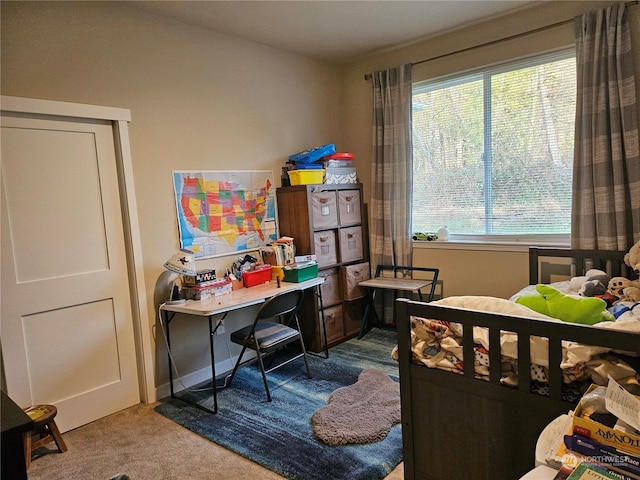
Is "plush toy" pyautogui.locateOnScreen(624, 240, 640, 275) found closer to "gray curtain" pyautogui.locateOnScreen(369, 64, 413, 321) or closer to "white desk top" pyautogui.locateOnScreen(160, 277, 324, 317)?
"gray curtain" pyautogui.locateOnScreen(369, 64, 413, 321)

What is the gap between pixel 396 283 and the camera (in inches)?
143

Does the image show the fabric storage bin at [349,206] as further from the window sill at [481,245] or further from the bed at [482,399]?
the bed at [482,399]

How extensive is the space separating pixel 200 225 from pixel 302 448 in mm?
1702

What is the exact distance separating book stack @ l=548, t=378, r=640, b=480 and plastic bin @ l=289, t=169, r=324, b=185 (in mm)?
2664

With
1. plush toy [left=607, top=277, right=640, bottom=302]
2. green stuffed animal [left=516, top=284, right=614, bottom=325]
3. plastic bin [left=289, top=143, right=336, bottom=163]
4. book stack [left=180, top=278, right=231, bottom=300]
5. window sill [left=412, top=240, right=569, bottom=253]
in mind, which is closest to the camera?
green stuffed animal [left=516, top=284, right=614, bottom=325]

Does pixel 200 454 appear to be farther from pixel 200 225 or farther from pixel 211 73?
pixel 211 73

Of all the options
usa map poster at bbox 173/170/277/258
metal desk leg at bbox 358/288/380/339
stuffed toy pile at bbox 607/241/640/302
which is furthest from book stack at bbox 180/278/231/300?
stuffed toy pile at bbox 607/241/640/302

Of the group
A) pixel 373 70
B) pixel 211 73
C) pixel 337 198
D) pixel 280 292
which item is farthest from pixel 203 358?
pixel 373 70

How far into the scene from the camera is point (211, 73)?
3168mm

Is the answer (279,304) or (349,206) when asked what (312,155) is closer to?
(349,206)

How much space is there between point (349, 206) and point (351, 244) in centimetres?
35

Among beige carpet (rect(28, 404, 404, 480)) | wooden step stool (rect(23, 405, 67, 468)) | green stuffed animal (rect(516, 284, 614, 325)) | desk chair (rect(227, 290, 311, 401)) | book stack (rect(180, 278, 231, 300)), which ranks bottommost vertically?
beige carpet (rect(28, 404, 404, 480))

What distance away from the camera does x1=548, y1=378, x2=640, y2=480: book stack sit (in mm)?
963

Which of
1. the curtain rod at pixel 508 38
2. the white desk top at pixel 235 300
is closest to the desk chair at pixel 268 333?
the white desk top at pixel 235 300
